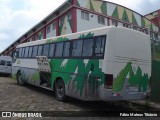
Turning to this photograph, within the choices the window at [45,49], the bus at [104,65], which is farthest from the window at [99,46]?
the window at [45,49]

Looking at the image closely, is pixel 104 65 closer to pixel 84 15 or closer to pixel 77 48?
pixel 77 48

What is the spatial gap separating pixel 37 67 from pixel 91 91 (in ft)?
19.4

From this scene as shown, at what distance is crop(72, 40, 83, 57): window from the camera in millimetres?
9844

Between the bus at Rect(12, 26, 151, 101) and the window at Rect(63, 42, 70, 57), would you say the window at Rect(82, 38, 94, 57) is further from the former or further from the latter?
the window at Rect(63, 42, 70, 57)

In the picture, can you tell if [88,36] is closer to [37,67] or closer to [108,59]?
[108,59]

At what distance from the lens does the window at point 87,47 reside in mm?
9159

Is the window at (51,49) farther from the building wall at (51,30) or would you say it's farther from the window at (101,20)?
the building wall at (51,30)

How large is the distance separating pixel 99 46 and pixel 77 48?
1.55 m

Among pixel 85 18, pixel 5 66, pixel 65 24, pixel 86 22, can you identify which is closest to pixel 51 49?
pixel 86 22

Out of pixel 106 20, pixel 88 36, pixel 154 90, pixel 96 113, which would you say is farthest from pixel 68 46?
pixel 106 20

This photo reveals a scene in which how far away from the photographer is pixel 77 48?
396 inches

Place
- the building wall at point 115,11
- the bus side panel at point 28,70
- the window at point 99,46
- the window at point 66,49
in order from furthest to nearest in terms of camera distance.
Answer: the building wall at point 115,11, the bus side panel at point 28,70, the window at point 66,49, the window at point 99,46

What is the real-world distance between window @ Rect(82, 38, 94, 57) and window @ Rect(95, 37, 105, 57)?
35 centimetres

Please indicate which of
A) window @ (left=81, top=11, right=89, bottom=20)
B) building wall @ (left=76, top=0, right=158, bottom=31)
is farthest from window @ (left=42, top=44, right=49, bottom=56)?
window @ (left=81, top=11, right=89, bottom=20)
